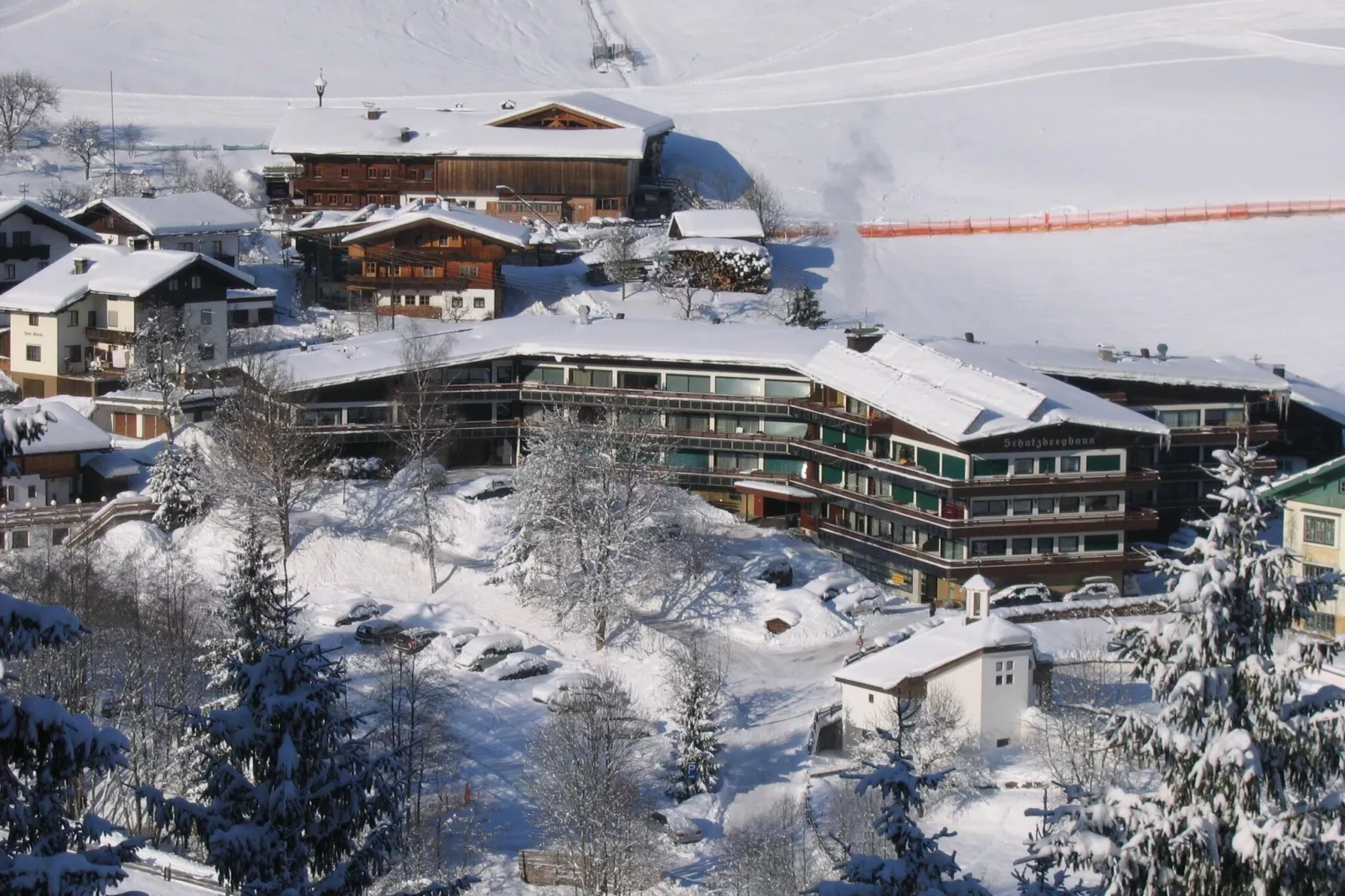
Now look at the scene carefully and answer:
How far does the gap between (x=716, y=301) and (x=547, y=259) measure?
7618mm

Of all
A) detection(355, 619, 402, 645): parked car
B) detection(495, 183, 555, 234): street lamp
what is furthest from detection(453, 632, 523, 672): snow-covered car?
detection(495, 183, 555, 234): street lamp

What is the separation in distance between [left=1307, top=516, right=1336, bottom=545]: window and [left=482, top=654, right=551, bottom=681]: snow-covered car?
751 inches

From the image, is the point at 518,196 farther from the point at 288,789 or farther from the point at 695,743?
the point at 288,789

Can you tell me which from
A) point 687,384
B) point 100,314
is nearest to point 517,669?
point 687,384

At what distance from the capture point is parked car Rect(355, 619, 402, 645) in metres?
46.6

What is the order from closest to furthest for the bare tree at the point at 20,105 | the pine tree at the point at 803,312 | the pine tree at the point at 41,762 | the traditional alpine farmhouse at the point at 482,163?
the pine tree at the point at 41,762 < the pine tree at the point at 803,312 < the traditional alpine farmhouse at the point at 482,163 < the bare tree at the point at 20,105

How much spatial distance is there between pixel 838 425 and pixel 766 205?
31.6 metres

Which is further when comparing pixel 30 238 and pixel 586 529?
pixel 30 238

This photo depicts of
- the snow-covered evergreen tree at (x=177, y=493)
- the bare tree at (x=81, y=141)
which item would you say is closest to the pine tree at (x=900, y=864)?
the snow-covered evergreen tree at (x=177, y=493)

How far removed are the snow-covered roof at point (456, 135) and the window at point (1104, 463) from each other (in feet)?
120

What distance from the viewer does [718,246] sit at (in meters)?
72.7

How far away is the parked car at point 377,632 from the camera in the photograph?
46.6 metres

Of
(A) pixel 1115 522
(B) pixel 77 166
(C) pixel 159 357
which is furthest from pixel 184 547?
(B) pixel 77 166

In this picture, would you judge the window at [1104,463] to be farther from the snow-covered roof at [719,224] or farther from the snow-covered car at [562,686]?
the snow-covered roof at [719,224]
